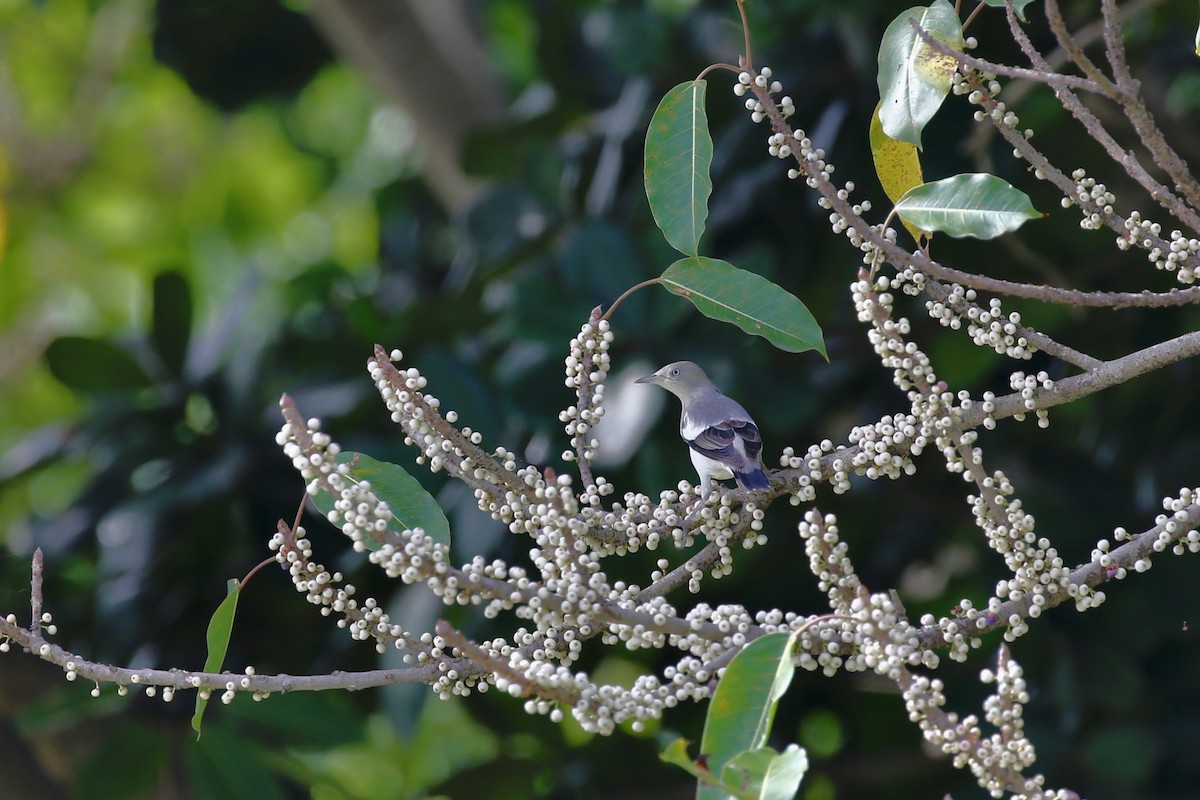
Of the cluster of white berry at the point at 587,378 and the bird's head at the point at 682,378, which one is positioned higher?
the bird's head at the point at 682,378

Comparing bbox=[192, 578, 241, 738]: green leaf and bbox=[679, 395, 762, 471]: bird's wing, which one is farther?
bbox=[679, 395, 762, 471]: bird's wing

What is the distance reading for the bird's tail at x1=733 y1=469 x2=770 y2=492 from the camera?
51.5 inches

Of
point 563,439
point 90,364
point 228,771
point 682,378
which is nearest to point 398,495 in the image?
point 682,378

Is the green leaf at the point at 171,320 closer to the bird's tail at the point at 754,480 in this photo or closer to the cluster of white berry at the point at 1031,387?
the bird's tail at the point at 754,480

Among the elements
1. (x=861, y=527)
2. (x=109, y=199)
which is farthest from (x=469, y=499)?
(x=109, y=199)

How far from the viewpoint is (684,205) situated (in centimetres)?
131

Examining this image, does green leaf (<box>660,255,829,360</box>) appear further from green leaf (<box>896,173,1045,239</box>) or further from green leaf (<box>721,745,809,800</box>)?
green leaf (<box>721,745,809,800</box>)

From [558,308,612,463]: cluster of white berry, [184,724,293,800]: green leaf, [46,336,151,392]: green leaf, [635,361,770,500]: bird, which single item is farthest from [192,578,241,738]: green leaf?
[46,336,151,392]: green leaf

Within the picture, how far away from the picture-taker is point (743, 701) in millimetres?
1034

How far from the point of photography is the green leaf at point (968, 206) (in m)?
1.18

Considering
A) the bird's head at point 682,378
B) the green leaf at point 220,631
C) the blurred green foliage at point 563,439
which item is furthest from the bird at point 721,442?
the blurred green foliage at point 563,439

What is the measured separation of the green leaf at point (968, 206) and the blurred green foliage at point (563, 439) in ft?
4.15

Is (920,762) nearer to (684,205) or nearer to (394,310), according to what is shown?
(394,310)

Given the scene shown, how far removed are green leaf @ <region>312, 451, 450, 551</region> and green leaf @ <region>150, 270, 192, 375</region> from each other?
218 centimetres
